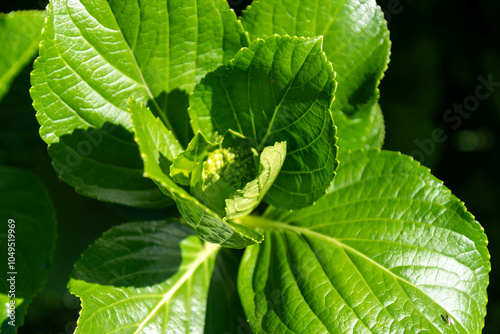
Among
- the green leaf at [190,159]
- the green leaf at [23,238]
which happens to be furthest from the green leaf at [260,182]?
the green leaf at [23,238]

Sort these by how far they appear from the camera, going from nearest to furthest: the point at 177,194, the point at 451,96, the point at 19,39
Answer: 1. the point at 177,194
2. the point at 19,39
3. the point at 451,96

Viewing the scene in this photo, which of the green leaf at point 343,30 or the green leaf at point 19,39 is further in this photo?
the green leaf at point 19,39

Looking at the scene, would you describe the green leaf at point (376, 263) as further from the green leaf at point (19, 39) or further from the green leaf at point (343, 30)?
the green leaf at point (19, 39)

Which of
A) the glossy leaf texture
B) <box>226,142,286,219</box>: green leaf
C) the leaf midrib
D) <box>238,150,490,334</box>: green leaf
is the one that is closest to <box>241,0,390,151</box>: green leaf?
the glossy leaf texture

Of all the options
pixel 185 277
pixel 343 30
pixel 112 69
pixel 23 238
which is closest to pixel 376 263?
pixel 185 277

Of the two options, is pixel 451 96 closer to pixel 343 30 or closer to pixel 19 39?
pixel 343 30

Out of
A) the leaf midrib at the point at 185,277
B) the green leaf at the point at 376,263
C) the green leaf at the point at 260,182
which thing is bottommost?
the leaf midrib at the point at 185,277
